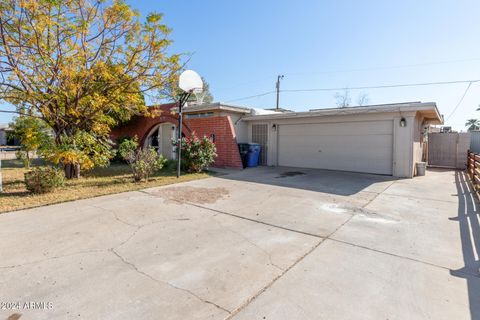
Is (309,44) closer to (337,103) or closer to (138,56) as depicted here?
(138,56)

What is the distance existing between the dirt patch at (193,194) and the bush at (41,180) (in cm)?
246

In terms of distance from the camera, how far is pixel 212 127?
11719 mm

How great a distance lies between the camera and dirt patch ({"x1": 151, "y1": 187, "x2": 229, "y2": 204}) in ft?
18.8

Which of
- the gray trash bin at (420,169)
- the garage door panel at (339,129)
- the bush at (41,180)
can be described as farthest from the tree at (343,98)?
the bush at (41,180)

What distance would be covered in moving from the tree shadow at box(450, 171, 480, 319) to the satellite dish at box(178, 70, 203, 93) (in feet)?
25.1

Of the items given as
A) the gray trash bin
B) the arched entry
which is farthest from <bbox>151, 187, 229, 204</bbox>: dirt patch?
the gray trash bin

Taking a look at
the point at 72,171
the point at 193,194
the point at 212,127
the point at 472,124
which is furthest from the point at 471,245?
the point at 472,124

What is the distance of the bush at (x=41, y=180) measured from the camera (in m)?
5.92

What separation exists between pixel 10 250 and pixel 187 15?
9.03 m

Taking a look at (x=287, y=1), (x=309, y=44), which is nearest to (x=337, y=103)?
(x=309, y=44)

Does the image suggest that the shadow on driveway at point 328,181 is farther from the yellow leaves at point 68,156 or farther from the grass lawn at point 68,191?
the yellow leaves at point 68,156

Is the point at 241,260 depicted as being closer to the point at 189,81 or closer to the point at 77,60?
the point at 77,60

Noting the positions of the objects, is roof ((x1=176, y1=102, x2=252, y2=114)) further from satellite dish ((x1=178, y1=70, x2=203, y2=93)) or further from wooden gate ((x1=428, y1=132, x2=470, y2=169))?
wooden gate ((x1=428, y1=132, x2=470, y2=169))

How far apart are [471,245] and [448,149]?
1301 centimetres
